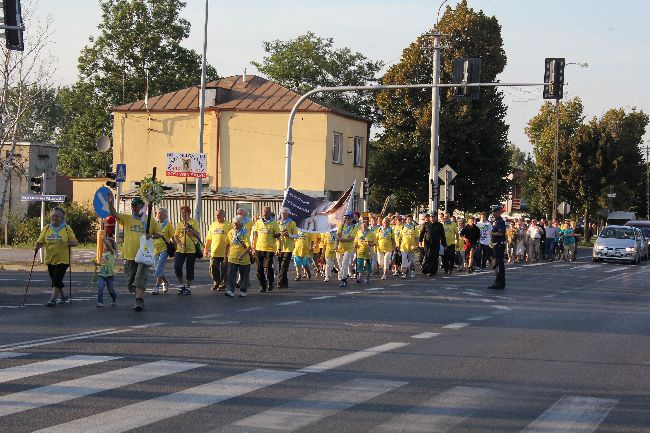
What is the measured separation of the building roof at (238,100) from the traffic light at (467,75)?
64.3 feet

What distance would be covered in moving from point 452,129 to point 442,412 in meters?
47.8

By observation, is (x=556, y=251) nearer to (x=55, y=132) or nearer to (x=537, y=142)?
(x=537, y=142)

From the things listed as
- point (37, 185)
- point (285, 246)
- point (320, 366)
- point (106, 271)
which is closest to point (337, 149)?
point (37, 185)

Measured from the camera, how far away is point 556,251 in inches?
Result: 1917

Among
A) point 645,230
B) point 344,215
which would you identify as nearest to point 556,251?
point 645,230

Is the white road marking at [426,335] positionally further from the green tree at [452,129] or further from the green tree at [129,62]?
the green tree at [129,62]

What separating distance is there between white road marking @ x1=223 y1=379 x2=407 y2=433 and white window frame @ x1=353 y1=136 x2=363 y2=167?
142 feet

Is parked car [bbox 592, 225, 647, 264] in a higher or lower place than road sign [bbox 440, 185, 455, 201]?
lower

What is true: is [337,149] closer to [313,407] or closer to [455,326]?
[455,326]

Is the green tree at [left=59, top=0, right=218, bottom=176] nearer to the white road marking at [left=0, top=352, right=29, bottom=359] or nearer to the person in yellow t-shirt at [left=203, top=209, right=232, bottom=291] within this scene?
the person in yellow t-shirt at [left=203, top=209, right=232, bottom=291]

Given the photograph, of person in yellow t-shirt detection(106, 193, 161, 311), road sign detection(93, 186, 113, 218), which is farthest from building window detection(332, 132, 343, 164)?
person in yellow t-shirt detection(106, 193, 161, 311)

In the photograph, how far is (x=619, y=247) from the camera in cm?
4406

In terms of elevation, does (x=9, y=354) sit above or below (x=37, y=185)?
below

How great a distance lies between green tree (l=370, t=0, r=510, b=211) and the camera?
5634 centimetres
